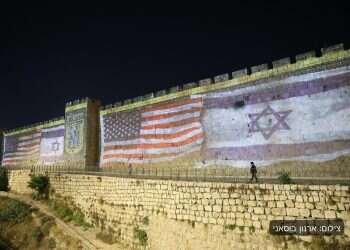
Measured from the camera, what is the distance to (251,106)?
48.5 feet

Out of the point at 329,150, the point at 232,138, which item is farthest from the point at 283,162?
the point at 232,138

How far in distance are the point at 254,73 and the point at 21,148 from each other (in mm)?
27094

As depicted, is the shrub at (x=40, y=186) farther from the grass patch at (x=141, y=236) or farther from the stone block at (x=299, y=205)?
the stone block at (x=299, y=205)

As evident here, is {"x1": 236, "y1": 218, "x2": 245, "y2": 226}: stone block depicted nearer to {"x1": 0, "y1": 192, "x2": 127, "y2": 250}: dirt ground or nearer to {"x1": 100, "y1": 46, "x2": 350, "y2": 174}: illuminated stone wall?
{"x1": 100, "y1": 46, "x2": 350, "y2": 174}: illuminated stone wall

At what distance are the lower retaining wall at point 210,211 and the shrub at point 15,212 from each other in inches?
214

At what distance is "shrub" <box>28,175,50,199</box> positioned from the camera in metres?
20.5

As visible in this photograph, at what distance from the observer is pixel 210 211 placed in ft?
33.3

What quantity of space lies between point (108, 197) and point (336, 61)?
1312cm

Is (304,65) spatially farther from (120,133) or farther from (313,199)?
A: (120,133)

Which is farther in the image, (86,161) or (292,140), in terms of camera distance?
(86,161)

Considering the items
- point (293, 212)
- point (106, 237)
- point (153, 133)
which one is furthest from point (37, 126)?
point (293, 212)

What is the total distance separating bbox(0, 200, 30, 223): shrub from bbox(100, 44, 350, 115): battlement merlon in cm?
975

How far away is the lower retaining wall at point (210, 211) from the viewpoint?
8102mm

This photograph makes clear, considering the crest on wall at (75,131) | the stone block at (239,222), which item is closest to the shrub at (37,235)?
the crest on wall at (75,131)
